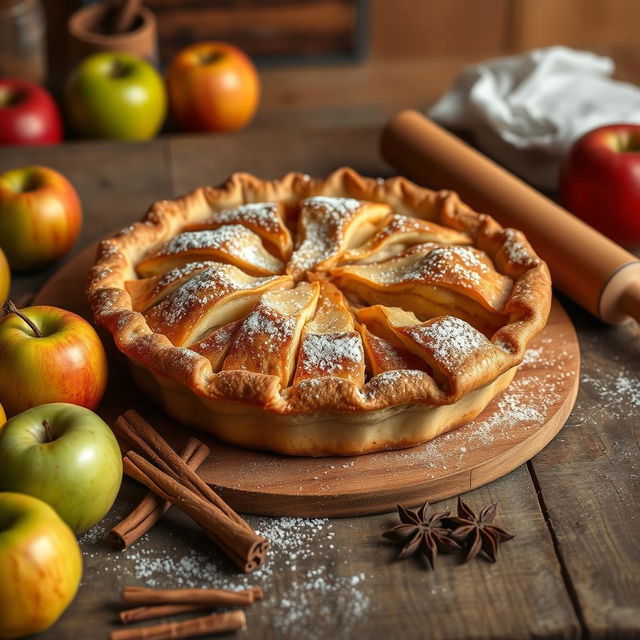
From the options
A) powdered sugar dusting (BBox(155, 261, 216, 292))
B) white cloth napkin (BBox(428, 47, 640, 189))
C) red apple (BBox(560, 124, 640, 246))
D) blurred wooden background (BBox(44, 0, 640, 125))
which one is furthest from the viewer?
blurred wooden background (BBox(44, 0, 640, 125))

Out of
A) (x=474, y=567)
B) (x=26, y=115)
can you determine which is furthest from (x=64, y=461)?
(x=26, y=115)

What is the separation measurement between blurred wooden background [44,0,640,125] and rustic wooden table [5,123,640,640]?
8.17 feet

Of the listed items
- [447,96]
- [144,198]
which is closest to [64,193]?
[144,198]

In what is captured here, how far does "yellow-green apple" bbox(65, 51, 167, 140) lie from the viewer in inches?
142

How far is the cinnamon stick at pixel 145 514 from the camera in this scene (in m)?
1.97

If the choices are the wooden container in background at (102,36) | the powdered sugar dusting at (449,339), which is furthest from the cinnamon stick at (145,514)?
the wooden container in background at (102,36)

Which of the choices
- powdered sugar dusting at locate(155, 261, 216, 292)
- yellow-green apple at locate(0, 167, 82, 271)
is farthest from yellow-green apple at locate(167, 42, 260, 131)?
powdered sugar dusting at locate(155, 261, 216, 292)

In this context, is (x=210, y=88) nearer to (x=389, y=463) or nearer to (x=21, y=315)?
(x=21, y=315)

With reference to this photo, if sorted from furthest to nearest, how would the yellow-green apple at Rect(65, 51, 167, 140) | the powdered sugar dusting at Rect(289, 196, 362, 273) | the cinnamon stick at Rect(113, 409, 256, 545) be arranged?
the yellow-green apple at Rect(65, 51, 167, 140) < the powdered sugar dusting at Rect(289, 196, 362, 273) < the cinnamon stick at Rect(113, 409, 256, 545)

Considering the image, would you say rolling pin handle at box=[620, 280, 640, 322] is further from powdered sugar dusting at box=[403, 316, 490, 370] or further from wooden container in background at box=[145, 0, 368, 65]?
wooden container in background at box=[145, 0, 368, 65]

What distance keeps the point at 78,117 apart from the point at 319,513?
2191mm

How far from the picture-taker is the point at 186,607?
72.1 inches

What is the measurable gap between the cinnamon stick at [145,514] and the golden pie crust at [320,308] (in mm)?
83

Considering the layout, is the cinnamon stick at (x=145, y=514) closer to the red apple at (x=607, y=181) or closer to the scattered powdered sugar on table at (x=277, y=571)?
the scattered powdered sugar on table at (x=277, y=571)
